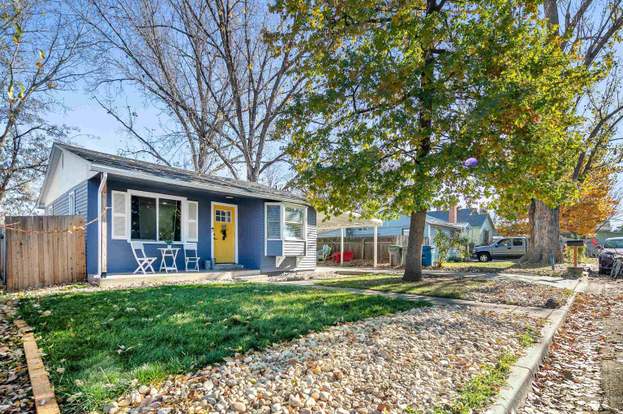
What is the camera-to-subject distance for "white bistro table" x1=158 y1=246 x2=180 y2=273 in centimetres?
1105

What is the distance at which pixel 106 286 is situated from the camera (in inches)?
351

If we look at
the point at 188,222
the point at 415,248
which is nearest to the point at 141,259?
the point at 188,222

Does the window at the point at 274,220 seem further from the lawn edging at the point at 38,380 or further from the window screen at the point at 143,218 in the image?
the lawn edging at the point at 38,380

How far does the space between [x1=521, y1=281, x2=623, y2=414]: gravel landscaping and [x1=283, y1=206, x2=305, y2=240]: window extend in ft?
29.7

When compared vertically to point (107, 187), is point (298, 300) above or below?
below

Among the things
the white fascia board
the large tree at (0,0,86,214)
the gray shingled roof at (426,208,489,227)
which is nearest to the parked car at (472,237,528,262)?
the gray shingled roof at (426,208,489,227)

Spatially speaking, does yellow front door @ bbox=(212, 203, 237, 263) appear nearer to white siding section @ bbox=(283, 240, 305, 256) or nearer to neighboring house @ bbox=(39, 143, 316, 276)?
neighboring house @ bbox=(39, 143, 316, 276)

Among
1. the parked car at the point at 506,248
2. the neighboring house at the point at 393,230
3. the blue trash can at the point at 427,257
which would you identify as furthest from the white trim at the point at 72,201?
the parked car at the point at 506,248

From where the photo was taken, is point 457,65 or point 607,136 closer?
point 457,65

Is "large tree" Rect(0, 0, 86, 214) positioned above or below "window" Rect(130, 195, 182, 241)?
above

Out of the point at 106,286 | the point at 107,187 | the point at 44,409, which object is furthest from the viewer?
the point at 107,187

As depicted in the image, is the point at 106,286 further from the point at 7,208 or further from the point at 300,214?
the point at 7,208

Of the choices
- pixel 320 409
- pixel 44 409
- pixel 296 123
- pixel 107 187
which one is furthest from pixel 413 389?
pixel 107 187

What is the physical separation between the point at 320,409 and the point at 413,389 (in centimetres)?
83
